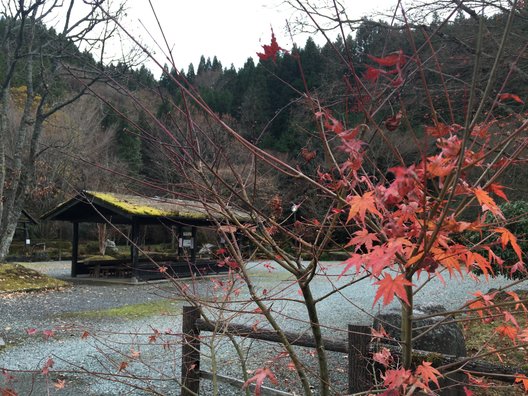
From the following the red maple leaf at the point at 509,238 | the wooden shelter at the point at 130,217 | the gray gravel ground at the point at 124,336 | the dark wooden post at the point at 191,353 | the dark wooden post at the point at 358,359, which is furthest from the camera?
the wooden shelter at the point at 130,217

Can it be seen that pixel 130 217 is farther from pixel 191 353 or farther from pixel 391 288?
pixel 391 288

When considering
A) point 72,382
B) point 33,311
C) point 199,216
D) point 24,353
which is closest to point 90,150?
point 199,216

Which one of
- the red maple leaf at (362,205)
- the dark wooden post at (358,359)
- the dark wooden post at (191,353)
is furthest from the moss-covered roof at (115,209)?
the red maple leaf at (362,205)

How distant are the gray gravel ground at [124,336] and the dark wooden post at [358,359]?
0.24 meters

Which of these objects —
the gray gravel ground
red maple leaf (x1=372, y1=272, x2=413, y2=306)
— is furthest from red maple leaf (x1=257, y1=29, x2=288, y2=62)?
the gray gravel ground

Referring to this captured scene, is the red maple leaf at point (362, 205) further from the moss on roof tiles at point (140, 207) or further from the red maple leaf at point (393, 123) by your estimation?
the moss on roof tiles at point (140, 207)

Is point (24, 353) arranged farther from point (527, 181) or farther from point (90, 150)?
point (90, 150)

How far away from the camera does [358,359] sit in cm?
304

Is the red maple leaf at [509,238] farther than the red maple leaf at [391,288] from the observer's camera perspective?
Yes

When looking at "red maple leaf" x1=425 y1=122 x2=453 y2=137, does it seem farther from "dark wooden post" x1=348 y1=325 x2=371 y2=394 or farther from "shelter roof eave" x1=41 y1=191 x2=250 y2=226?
"shelter roof eave" x1=41 y1=191 x2=250 y2=226

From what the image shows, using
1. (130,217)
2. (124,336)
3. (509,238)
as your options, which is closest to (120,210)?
(130,217)

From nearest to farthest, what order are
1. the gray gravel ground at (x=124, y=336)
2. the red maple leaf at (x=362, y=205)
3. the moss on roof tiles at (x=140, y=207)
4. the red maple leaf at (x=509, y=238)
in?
1. the red maple leaf at (x=362, y=205)
2. the red maple leaf at (x=509, y=238)
3. the gray gravel ground at (x=124, y=336)
4. the moss on roof tiles at (x=140, y=207)

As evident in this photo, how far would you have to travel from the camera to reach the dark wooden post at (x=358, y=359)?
9.87ft

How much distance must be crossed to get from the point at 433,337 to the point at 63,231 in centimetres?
2877
